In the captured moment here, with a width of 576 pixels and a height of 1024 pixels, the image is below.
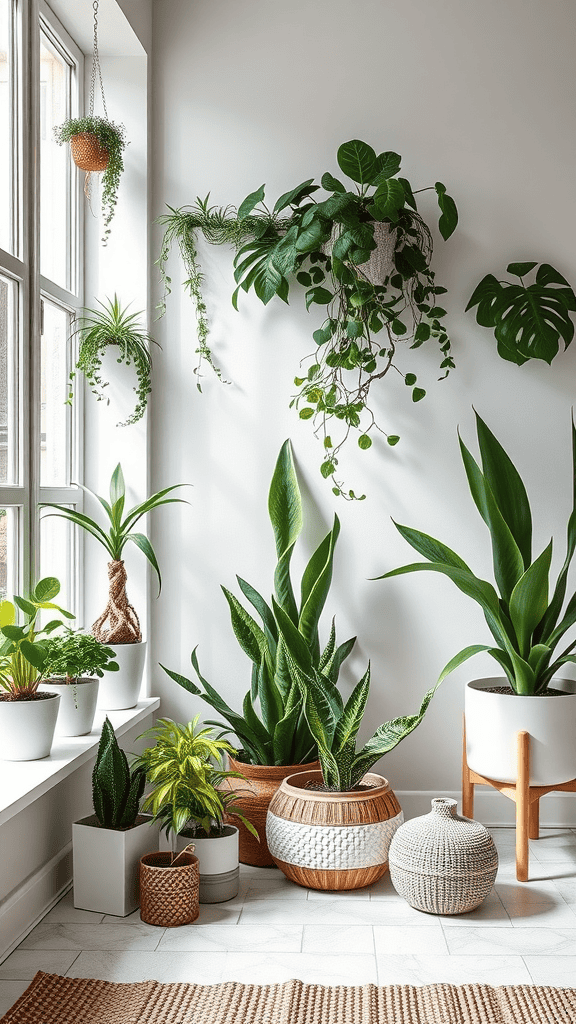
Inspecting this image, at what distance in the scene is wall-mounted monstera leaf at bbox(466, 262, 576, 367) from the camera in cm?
298

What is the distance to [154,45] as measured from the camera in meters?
3.16

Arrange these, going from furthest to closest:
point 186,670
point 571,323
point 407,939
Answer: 1. point 186,670
2. point 571,323
3. point 407,939

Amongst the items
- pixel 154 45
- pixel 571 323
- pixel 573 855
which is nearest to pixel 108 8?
pixel 154 45

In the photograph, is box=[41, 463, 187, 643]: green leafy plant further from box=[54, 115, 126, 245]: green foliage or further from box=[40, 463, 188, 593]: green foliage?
box=[54, 115, 126, 245]: green foliage

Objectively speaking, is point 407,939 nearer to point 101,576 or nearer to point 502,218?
point 101,576

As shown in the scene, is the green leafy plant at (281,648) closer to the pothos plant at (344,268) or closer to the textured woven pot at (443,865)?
the pothos plant at (344,268)

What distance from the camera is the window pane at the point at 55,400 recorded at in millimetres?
2896

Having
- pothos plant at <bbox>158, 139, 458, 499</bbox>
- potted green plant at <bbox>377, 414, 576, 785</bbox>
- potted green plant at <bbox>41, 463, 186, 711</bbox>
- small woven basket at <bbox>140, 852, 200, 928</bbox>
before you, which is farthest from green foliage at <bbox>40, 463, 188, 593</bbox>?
small woven basket at <bbox>140, 852, 200, 928</bbox>

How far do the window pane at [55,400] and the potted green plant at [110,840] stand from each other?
3.11ft

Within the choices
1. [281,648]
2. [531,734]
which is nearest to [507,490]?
[531,734]

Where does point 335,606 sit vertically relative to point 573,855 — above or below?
above

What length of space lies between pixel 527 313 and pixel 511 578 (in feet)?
2.90

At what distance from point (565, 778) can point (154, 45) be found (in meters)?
2.72

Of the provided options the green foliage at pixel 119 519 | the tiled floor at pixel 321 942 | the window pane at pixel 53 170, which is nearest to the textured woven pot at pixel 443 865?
the tiled floor at pixel 321 942
